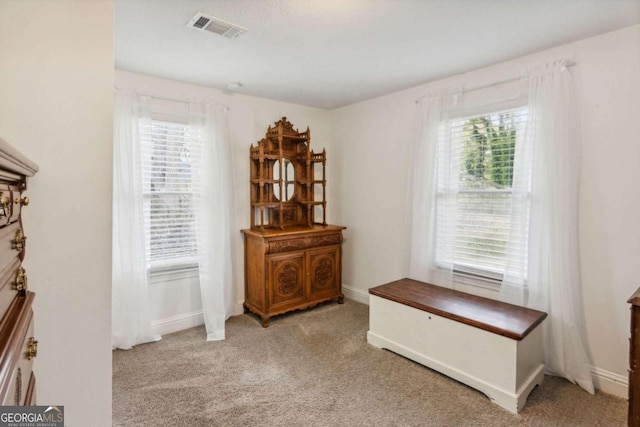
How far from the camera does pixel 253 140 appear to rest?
3467 mm

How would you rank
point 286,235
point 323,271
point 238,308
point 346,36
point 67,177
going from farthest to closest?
point 323,271 → point 238,308 → point 286,235 → point 346,36 → point 67,177

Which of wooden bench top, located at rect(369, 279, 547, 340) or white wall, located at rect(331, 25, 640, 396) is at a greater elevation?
white wall, located at rect(331, 25, 640, 396)

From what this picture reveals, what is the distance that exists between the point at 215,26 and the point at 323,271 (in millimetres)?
2452

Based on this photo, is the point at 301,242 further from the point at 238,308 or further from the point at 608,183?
the point at 608,183

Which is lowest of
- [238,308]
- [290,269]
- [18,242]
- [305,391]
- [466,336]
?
[305,391]

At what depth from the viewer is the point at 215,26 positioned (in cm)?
196

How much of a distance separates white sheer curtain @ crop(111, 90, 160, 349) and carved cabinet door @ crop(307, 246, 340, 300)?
156 cm

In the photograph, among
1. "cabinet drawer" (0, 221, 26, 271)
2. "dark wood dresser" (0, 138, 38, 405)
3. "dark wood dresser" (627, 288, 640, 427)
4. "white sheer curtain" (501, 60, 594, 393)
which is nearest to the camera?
"dark wood dresser" (0, 138, 38, 405)

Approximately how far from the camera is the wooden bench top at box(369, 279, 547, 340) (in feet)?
6.76

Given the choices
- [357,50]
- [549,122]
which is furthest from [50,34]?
[549,122]

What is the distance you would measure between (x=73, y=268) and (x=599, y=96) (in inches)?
124

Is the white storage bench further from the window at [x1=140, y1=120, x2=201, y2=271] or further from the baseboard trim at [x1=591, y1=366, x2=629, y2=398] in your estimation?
the window at [x1=140, y1=120, x2=201, y2=271]

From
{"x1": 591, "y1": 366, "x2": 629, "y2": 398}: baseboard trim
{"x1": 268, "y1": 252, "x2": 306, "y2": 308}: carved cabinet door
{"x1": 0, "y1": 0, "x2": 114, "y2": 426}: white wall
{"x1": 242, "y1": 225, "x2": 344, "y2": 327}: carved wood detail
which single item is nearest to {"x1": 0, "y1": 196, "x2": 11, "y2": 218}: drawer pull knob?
{"x1": 0, "y1": 0, "x2": 114, "y2": 426}: white wall

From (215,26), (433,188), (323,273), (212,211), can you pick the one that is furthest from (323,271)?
(215,26)
